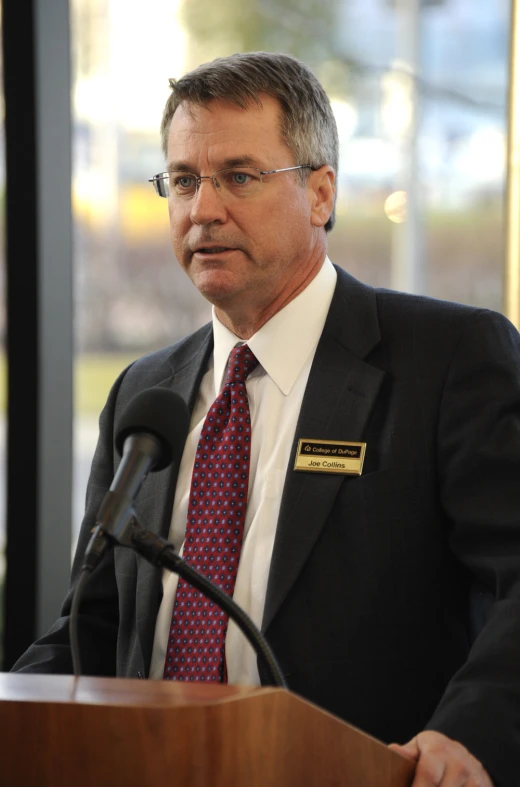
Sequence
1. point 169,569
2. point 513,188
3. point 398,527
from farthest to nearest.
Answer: point 513,188, point 398,527, point 169,569

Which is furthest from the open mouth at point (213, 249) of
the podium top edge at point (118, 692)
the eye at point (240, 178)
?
the podium top edge at point (118, 692)

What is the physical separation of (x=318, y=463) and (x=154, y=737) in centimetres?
88

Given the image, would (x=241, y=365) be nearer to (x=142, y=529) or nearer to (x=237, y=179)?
(x=237, y=179)

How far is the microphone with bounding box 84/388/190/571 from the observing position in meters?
1.21

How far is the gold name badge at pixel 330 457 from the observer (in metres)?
1.79

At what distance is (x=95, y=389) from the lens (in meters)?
4.36

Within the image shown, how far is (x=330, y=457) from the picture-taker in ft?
→ 5.90

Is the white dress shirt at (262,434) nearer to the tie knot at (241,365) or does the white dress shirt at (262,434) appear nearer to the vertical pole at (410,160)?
the tie knot at (241,365)

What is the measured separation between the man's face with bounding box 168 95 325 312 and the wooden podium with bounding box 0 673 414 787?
1.04 m

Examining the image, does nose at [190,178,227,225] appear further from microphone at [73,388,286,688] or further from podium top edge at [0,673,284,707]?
podium top edge at [0,673,284,707]

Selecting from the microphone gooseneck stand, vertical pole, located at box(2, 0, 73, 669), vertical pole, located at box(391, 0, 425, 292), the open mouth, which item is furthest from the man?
vertical pole, located at box(391, 0, 425, 292)

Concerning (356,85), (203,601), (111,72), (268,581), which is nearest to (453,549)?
(268,581)

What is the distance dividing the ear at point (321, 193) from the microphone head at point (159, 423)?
0.84 meters

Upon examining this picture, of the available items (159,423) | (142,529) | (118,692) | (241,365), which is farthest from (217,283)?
(118,692)
